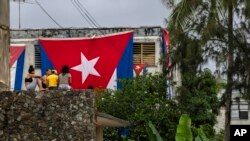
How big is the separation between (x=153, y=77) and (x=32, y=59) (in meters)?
10.4

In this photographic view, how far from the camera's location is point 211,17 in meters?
19.0

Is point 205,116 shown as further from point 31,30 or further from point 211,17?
point 31,30

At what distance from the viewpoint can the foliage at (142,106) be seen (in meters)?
20.4

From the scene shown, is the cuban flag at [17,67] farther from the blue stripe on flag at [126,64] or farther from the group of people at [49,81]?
the group of people at [49,81]

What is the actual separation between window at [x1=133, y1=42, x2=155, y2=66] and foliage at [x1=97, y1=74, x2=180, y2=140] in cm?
802

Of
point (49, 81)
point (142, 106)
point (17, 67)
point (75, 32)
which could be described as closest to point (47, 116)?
point (49, 81)

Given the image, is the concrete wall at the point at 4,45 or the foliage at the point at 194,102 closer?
the concrete wall at the point at 4,45

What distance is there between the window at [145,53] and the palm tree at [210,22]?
982 cm

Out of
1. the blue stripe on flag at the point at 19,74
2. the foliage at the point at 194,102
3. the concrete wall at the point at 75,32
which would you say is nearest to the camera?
the foliage at the point at 194,102

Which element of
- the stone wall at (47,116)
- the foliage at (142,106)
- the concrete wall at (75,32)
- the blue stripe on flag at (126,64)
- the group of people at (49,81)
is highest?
the concrete wall at (75,32)

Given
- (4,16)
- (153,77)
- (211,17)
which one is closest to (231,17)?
(211,17)

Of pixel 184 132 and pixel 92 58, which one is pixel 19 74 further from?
pixel 184 132

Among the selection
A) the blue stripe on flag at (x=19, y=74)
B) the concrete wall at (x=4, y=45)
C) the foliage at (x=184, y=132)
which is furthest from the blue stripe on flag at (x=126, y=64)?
the foliage at (x=184, y=132)

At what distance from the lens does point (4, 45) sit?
32.6ft
